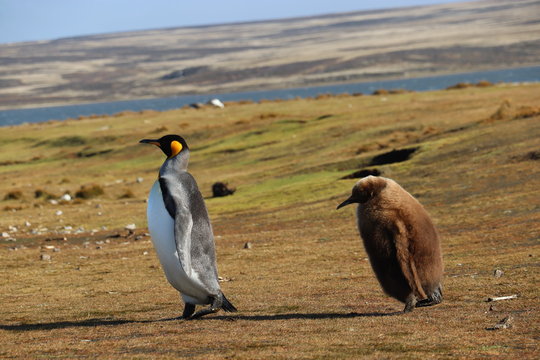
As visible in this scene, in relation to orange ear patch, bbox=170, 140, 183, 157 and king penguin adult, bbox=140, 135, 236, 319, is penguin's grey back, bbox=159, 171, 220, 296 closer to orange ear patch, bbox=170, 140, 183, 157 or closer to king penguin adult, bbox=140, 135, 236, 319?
king penguin adult, bbox=140, 135, 236, 319

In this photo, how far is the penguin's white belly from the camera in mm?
10547

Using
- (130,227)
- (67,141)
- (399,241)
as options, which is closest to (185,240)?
(399,241)

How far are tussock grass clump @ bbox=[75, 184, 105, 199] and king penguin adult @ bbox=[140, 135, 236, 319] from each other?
24.1 meters

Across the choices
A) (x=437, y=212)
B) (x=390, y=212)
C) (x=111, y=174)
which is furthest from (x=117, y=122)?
(x=390, y=212)

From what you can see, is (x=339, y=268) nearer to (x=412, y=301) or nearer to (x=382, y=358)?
(x=412, y=301)

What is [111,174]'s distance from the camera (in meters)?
42.4

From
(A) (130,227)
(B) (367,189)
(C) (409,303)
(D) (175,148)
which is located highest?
(D) (175,148)

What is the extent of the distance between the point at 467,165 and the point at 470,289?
14982 mm

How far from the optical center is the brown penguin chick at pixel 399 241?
32.7ft

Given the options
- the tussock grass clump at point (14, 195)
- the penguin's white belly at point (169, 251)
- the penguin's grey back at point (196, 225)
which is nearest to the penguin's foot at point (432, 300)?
the penguin's grey back at point (196, 225)

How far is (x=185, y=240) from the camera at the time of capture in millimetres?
10500

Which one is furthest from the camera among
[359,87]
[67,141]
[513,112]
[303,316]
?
[359,87]

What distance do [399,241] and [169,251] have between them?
2.76 m

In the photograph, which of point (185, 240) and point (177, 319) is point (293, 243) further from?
point (185, 240)
